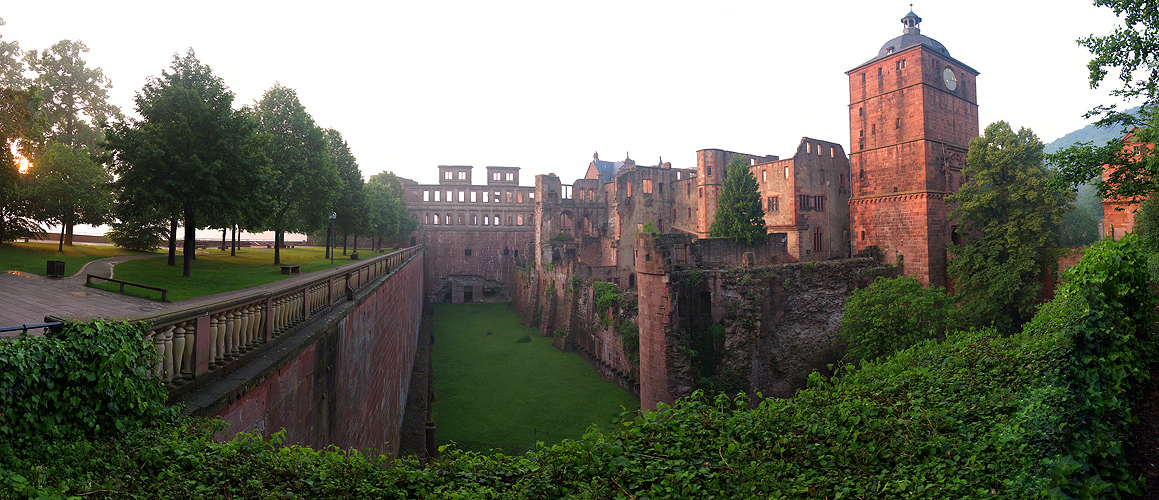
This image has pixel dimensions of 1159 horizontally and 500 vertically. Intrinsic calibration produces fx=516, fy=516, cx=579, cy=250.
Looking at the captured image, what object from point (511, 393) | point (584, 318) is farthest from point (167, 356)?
point (584, 318)

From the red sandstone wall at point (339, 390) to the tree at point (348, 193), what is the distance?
21475mm

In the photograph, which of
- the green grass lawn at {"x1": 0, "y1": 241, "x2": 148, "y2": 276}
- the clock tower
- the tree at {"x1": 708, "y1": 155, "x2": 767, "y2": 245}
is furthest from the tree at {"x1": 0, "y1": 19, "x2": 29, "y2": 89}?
the clock tower

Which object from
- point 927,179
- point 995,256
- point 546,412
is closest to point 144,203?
point 546,412

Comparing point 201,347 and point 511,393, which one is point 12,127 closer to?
point 201,347

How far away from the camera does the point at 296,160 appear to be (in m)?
27.0

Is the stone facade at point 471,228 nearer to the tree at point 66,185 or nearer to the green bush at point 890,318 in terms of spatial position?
the tree at point 66,185

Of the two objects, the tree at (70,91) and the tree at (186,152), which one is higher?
the tree at (70,91)

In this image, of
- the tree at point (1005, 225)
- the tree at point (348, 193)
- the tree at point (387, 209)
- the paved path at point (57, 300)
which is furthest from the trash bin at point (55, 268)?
the tree at point (1005, 225)

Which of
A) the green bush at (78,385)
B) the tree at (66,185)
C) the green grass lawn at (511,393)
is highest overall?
the tree at (66,185)

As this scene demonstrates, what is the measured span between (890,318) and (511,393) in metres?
17.5

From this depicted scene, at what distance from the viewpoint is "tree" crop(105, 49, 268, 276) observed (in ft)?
55.5

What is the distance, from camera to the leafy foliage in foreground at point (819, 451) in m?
4.38

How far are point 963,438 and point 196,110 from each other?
22909 mm

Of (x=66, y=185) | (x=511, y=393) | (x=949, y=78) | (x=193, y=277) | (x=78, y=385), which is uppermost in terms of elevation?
(x=949, y=78)
